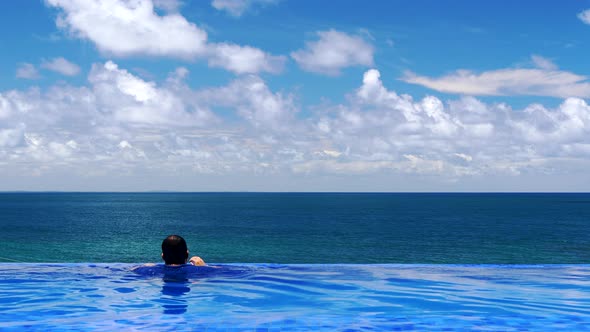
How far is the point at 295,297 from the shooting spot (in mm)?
10430

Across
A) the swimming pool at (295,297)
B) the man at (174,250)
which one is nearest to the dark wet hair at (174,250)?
the man at (174,250)

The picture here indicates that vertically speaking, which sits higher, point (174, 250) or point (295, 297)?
point (174, 250)

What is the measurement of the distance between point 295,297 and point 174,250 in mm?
2654

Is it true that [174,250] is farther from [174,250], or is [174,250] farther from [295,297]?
[295,297]

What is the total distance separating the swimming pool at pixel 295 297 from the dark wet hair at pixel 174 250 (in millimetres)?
314

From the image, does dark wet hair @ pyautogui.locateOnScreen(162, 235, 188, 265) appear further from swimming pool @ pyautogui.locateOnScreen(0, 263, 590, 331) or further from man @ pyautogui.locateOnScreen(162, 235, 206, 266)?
swimming pool @ pyautogui.locateOnScreen(0, 263, 590, 331)

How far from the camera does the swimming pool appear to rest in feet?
26.8

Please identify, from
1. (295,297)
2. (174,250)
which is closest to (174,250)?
(174,250)

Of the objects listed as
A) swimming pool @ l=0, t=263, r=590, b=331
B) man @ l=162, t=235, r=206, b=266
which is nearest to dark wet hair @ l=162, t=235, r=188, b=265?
man @ l=162, t=235, r=206, b=266

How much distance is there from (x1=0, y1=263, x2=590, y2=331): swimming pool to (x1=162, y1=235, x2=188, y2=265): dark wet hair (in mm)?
314

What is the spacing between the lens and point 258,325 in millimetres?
7996

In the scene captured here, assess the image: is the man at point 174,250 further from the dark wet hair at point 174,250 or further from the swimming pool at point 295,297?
the swimming pool at point 295,297

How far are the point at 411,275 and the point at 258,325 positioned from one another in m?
5.86

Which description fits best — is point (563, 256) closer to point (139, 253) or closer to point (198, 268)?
point (139, 253)
